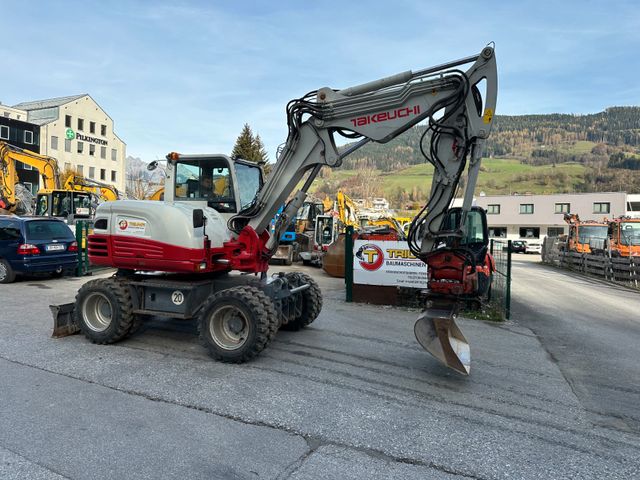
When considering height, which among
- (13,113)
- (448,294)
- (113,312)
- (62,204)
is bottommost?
(113,312)

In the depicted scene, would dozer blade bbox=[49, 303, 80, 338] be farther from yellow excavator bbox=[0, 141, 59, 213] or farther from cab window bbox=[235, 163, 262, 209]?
yellow excavator bbox=[0, 141, 59, 213]

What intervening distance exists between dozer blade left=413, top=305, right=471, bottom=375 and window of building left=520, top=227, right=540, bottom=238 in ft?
170

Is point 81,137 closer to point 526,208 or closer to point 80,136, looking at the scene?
point 80,136

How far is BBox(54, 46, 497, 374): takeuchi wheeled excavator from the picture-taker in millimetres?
5676

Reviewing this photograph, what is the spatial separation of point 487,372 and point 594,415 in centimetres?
146

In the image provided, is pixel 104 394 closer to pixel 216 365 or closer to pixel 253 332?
pixel 216 365

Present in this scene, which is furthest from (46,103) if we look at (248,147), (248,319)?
(248,319)

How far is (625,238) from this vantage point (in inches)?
805

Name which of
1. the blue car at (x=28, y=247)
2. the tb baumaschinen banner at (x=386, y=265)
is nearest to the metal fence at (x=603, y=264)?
the tb baumaschinen banner at (x=386, y=265)

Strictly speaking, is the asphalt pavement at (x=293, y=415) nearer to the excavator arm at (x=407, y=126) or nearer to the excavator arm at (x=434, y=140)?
the excavator arm at (x=434, y=140)

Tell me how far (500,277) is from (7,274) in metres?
13.0

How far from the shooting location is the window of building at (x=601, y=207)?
164 feet

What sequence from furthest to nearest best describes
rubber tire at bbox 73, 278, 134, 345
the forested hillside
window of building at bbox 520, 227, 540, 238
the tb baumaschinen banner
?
the forested hillside
window of building at bbox 520, 227, 540, 238
the tb baumaschinen banner
rubber tire at bbox 73, 278, 134, 345

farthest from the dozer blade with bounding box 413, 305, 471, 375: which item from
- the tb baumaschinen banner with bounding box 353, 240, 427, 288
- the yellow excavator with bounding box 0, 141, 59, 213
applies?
the yellow excavator with bounding box 0, 141, 59, 213
